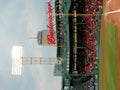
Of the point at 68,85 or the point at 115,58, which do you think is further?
the point at 68,85

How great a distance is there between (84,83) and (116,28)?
58.5ft

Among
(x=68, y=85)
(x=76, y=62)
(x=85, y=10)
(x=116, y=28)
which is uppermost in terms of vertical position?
(x=85, y=10)

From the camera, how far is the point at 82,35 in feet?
132

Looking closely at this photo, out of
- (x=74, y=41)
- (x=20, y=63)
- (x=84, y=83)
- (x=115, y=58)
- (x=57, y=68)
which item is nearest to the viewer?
(x=115, y=58)

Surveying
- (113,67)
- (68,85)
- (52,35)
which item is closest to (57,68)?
(52,35)

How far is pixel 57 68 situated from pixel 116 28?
96.0 ft

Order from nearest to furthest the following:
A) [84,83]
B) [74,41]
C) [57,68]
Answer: [84,83] < [74,41] < [57,68]

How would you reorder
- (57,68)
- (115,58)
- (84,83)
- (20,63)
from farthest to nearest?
(20,63), (57,68), (84,83), (115,58)

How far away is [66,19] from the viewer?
41.3 meters

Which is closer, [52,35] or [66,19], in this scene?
[66,19]

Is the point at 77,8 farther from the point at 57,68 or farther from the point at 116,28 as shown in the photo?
the point at 116,28

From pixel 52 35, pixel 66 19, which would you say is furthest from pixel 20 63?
pixel 66 19

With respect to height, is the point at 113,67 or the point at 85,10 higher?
the point at 85,10

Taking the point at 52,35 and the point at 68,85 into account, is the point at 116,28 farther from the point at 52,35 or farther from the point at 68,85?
the point at 52,35
